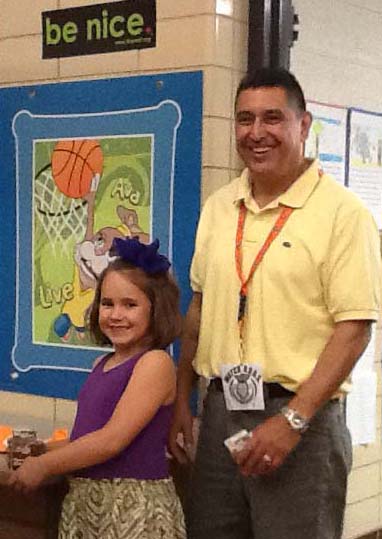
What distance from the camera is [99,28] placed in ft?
9.45

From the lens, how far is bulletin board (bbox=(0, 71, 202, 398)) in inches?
108

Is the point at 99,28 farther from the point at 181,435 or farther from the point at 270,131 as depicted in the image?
the point at 181,435

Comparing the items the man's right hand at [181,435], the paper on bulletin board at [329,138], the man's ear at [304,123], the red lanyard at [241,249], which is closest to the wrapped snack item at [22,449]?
the man's right hand at [181,435]

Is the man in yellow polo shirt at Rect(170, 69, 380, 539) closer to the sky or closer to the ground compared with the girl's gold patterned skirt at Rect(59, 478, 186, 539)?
closer to the sky

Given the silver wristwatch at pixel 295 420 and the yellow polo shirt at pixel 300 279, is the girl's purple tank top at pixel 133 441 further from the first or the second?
the silver wristwatch at pixel 295 420

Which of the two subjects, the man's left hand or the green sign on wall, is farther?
the green sign on wall

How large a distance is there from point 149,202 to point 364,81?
98 cm

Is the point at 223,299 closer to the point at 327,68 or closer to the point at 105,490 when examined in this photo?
the point at 105,490

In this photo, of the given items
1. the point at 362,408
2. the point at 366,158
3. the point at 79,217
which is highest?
the point at 366,158

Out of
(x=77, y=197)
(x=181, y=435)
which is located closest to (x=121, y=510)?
(x=181, y=435)

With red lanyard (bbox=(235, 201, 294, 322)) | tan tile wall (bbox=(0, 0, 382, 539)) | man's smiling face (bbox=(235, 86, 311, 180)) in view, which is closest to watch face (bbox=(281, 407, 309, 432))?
red lanyard (bbox=(235, 201, 294, 322))

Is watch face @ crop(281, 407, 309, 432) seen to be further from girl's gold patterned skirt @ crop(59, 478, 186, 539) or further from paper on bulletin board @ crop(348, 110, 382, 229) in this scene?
paper on bulletin board @ crop(348, 110, 382, 229)

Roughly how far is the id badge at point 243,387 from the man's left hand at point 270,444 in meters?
0.08

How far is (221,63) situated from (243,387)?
2.89ft
